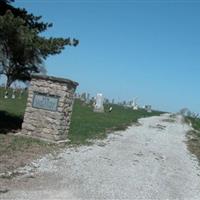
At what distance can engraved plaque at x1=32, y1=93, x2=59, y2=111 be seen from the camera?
15469 millimetres

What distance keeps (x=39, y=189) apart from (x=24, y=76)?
39.1 feet

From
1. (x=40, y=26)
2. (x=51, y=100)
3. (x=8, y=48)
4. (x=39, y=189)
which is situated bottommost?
(x=39, y=189)

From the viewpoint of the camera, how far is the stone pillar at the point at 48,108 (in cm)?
1533

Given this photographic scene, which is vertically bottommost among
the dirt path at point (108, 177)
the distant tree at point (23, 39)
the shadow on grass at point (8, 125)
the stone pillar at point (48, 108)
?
the dirt path at point (108, 177)

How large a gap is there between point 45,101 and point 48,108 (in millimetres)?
295

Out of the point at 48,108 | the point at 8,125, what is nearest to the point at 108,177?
the point at 48,108

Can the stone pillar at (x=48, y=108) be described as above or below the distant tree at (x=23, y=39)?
below

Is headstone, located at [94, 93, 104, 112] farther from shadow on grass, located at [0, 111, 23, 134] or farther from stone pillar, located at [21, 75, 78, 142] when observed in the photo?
stone pillar, located at [21, 75, 78, 142]

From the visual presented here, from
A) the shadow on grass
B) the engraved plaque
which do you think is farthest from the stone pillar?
the shadow on grass

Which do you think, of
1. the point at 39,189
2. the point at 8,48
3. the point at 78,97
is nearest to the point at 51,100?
the point at 8,48

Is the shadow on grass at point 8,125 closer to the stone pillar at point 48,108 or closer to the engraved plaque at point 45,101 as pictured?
the stone pillar at point 48,108

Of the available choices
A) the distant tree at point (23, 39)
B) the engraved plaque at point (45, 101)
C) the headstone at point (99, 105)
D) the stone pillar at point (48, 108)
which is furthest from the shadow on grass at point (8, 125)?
the headstone at point (99, 105)

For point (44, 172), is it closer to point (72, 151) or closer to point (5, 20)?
point (72, 151)

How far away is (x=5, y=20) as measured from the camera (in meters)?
13.9
